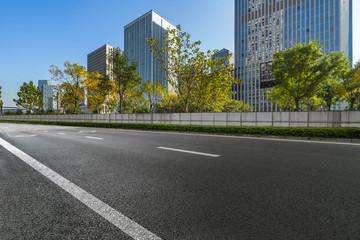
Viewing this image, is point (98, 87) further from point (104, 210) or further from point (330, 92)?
point (330, 92)

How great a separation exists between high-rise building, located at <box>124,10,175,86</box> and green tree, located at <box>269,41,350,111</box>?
87125 millimetres

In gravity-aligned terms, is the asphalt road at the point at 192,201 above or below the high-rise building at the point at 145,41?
below

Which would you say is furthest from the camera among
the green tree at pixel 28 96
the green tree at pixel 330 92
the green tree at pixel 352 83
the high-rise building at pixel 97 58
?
the high-rise building at pixel 97 58

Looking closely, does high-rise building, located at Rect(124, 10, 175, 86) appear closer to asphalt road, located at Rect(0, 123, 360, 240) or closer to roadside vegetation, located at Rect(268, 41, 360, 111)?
roadside vegetation, located at Rect(268, 41, 360, 111)

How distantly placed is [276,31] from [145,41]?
3056 inches

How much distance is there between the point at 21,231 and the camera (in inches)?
67.4

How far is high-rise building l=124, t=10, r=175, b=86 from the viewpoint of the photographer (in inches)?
4299

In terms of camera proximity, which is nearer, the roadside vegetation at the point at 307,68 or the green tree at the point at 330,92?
the roadside vegetation at the point at 307,68

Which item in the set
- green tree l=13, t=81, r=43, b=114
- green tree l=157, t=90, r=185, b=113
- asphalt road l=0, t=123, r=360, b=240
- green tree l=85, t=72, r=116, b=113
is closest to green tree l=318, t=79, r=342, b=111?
green tree l=157, t=90, r=185, b=113

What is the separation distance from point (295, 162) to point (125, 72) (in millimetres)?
24561

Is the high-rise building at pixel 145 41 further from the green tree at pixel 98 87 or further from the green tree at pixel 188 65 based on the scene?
the green tree at pixel 188 65

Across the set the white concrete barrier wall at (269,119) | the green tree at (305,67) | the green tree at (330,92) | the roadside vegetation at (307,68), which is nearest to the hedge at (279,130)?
the white concrete barrier wall at (269,119)

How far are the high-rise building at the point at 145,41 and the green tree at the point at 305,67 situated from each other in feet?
286

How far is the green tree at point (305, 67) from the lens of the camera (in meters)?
18.7
